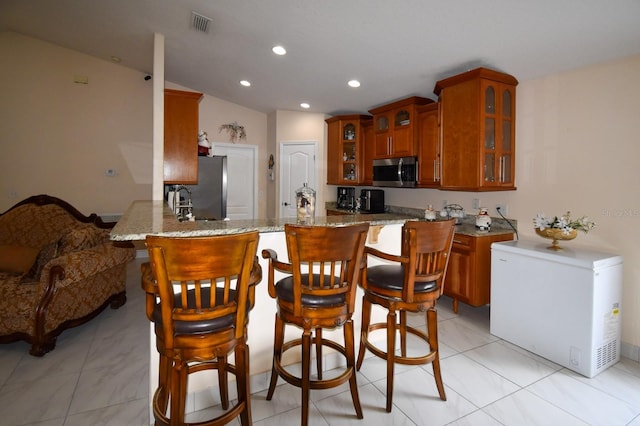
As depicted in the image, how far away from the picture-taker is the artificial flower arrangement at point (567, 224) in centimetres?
261

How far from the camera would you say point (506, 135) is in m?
3.28

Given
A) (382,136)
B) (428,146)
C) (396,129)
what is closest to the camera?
(428,146)

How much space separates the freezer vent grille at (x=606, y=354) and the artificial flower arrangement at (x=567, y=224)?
2.77 feet

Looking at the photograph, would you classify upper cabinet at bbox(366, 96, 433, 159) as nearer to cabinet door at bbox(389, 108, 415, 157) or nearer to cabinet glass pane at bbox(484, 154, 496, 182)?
cabinet door at bbox(389, 108, 415, 157)

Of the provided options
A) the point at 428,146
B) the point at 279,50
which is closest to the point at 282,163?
the point at 279,50

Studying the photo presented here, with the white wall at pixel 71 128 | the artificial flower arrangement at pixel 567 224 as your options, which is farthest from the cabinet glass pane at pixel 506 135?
the white wall at pixel 71 128

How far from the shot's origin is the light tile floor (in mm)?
1861

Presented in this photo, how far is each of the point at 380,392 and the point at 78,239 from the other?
2845mm

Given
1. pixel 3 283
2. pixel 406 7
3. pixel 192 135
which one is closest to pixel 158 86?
pixel 192 135

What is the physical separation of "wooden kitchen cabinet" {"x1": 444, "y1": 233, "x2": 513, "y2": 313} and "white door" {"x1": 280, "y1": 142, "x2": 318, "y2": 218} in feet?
9.79

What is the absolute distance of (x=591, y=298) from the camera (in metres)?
2.27

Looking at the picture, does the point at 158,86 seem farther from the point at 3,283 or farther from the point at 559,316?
the point at 559,316

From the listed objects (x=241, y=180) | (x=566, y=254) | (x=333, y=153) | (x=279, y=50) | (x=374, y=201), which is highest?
(x=279, y=50)

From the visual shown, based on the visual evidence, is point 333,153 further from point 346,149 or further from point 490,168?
point 490,168
